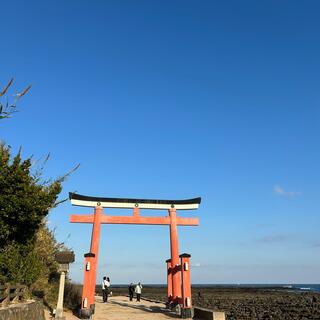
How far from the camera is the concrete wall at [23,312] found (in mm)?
8625

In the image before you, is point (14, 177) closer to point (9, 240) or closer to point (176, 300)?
point (9, 240)

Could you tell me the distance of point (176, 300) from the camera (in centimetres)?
1677

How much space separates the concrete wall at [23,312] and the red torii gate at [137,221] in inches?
154

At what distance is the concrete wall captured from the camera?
8.62m

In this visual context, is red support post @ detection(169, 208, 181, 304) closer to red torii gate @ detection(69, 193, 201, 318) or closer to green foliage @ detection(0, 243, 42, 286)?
red torii gate @ detection(69, 193, 201, 318)

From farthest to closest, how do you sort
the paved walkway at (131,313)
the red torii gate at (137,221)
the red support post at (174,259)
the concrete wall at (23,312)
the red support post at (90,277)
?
the red support post at (174,259)
the red torii gate at (137,221)
the red support post at (90,277)
the paved walkway at (131,313)
the concrete wall at (23,312)

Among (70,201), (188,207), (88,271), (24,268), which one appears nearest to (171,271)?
(188,207)

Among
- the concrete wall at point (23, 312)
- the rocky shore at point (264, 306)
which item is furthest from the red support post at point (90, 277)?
the rocky shore at point (264, 306)

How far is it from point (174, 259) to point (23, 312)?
9.52m

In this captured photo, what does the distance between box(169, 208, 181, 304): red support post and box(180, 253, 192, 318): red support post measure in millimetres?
1490

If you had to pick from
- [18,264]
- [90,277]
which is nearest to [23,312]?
[18,264]

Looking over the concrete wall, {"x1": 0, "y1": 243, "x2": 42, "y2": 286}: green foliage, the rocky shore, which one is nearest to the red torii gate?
{"x1": 0, "y1": 243, "x2": 42, "y2": 286}: green foliage

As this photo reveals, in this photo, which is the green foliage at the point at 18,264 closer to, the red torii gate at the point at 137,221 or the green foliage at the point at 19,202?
the green foliage at the point at 19,202

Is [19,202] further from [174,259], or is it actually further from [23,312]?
[174,259]
